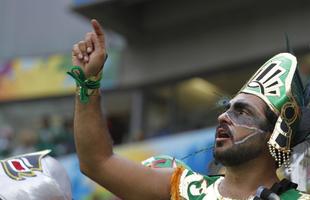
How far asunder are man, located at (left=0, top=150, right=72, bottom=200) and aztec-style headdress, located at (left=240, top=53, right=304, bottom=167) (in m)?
0.78

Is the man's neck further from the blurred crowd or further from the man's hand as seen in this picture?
the blurred crowd

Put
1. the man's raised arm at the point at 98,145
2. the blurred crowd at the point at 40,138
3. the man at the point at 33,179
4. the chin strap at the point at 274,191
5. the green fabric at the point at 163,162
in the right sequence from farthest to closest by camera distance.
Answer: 1. the blurred crowd at the point at 40,138
2. the green fabric at the point at 163,162
3. the man at the point at 33,179
4. the man's raised arm at the point at 98,145
5. the chin strap at the point at 274,191

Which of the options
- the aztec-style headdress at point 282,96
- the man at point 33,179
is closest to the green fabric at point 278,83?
the aztec-style headdress at point 282,96

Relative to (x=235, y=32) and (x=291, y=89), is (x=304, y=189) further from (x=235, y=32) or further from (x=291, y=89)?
(x=235, y=32)

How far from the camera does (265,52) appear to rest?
10.7 m

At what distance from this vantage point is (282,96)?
279 centimetres

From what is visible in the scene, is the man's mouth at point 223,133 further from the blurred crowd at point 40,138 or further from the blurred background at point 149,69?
the blurred crowd at point 40,138

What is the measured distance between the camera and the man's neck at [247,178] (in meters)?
2.73

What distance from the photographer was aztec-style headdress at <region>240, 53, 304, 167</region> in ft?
8.99

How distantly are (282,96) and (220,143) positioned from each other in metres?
0.30

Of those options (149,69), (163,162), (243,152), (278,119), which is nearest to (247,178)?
(243,152)

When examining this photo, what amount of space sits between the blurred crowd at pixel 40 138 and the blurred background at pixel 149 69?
17 millimetres

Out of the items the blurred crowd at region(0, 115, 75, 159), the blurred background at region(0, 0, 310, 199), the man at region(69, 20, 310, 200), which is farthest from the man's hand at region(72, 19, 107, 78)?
the blurred crowd at region(0, 115, 75, 159)

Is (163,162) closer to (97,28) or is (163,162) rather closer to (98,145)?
(98,145)
